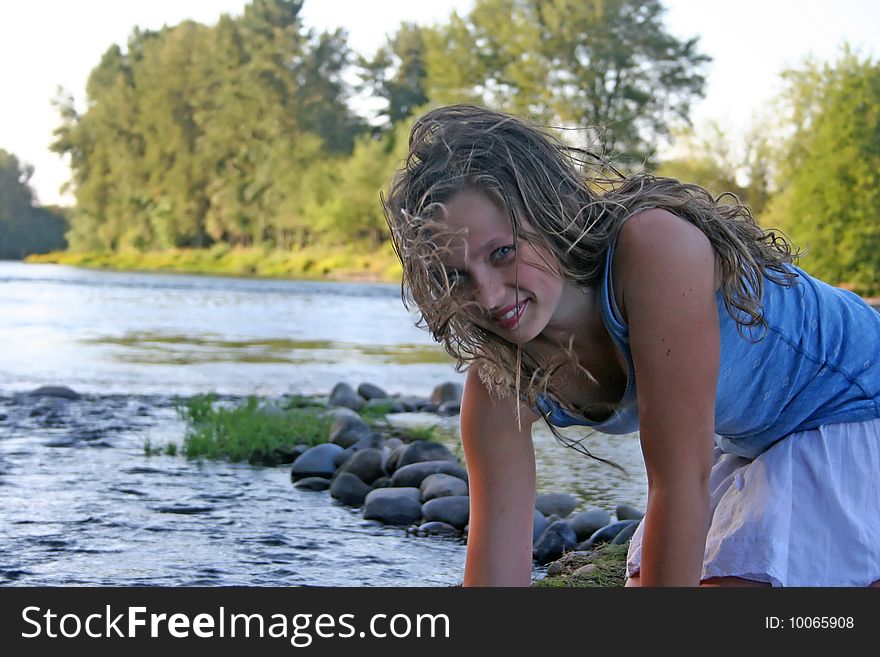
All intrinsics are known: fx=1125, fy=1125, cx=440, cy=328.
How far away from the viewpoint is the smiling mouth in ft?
7.14

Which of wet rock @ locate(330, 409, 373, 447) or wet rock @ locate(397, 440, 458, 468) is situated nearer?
wet rock @ locate(397, 440, 458, 468)

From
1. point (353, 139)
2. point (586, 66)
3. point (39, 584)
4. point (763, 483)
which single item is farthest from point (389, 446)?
point (353, 139)

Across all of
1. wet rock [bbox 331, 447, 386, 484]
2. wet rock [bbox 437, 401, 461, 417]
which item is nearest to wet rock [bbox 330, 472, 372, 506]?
wet rock [bbox 331, 447, 386, 484]

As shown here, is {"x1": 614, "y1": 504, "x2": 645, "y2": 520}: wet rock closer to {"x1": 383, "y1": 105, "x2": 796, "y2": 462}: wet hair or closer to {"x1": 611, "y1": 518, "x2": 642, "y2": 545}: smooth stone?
{"x1": 611, "y1": 518, "x2": 642, "y2": 545}: smooth stone

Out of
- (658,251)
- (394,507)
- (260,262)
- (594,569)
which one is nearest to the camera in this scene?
(658,251)

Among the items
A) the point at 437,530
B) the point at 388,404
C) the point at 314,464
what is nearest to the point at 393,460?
the point at 314,464

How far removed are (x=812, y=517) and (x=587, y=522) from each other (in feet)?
10.2

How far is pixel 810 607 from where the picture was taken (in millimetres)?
2248

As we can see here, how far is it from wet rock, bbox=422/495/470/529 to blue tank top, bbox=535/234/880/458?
3380mm

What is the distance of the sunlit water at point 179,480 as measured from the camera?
4.97 meters

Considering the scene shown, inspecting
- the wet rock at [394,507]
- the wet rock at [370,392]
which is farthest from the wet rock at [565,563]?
the wet rock at [370,392]

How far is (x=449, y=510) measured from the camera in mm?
5734

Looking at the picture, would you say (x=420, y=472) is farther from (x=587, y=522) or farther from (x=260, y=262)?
(x=260, y=262)

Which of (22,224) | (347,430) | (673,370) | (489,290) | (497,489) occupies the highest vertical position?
(22,224)
